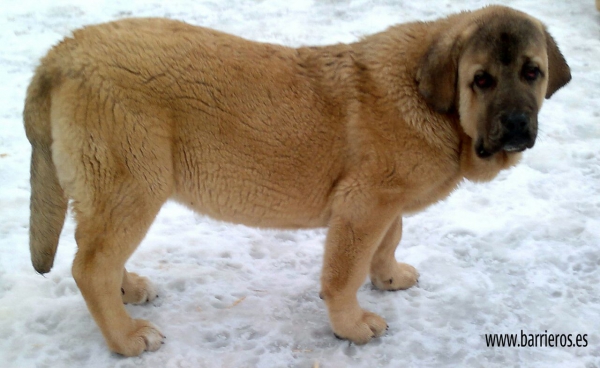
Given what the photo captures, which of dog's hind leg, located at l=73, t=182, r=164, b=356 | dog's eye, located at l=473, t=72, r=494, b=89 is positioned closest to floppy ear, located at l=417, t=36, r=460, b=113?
dog's eye, located at l=473, t=72, r=494, b=89

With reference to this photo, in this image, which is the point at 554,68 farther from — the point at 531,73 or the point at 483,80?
the point at 483,80

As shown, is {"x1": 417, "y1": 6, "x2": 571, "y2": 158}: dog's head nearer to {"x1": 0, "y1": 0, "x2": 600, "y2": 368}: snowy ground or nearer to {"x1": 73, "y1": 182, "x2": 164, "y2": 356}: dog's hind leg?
{"x1": 0, "y1": 0, "x2": 600, "y2": 368}: snowy ground

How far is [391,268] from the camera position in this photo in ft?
13.1

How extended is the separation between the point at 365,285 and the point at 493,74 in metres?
1.98

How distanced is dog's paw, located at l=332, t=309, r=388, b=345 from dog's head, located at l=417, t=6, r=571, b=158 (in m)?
1.33

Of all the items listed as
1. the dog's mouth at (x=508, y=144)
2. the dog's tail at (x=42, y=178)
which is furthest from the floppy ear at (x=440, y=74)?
the dog's tail at (x=42, y=178)

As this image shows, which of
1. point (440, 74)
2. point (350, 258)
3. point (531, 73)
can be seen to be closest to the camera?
point (531, 73)

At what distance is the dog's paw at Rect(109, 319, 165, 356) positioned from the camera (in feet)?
11.1

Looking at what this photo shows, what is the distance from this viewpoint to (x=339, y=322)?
3545 millimetres

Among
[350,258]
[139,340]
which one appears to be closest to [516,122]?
[350,258]

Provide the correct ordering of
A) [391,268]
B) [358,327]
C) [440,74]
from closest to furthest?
[440,74], [358,327], [391,268]

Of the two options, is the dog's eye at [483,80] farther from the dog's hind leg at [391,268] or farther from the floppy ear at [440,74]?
the dog's hind leg at [391,268]

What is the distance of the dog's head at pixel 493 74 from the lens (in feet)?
9.50

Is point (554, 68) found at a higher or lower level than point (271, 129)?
higher
